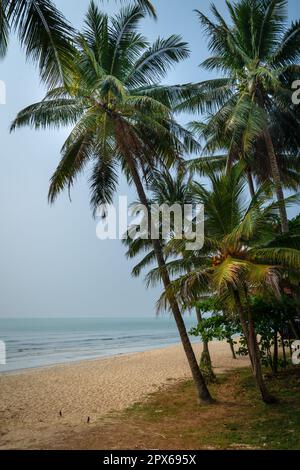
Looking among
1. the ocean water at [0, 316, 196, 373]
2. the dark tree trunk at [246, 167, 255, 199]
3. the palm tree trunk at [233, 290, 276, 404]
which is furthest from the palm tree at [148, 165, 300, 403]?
the dark tree trunk at [246, 167, 255, 199]

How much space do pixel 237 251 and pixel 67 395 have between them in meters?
7.94

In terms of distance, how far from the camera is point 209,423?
292 inches

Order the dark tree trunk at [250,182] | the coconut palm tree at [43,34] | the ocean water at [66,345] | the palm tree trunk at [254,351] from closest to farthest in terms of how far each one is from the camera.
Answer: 1. the coconut palm tree at [43,34]
2. the palm tree trunk at [254,351]
3. the dark tree trunk at [250,182]
4. the ocean water at [66,345]

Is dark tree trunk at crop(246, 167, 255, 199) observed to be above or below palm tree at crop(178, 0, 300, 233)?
below

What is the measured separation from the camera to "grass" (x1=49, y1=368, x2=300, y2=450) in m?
6.09

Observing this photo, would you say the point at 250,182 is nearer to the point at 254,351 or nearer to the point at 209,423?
the point at 254,351

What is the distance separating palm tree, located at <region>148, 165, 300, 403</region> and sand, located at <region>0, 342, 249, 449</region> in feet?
12.0

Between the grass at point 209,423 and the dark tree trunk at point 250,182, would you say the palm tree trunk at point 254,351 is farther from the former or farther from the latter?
the dark tree trunk at point 250,182

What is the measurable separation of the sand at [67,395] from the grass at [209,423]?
2.68 ft

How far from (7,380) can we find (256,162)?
1392 cm

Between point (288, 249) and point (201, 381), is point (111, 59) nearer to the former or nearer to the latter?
point (288, 249)

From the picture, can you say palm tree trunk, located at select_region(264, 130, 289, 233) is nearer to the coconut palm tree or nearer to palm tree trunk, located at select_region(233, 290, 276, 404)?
palm tree trunk, located at select_region(233, 290, 276, 404)

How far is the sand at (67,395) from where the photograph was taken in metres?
7.39

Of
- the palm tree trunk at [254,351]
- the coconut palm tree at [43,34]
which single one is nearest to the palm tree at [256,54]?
the palm tree trunk at [254,351]
